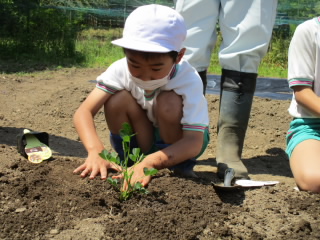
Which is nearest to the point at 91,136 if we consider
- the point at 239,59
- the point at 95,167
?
the point at 95,167

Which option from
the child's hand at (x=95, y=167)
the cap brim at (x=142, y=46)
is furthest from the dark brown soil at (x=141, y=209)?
the cap brim at (x=142, y=46)

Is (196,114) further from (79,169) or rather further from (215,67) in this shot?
(215,67)

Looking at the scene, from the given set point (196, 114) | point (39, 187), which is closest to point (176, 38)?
point (196, 114)

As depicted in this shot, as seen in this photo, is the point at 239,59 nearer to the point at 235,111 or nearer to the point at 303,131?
the point at 235,111

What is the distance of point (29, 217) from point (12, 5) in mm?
7908

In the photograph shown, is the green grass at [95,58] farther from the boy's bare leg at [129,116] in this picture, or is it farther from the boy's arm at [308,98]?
the boy's bare leg at [129,116]

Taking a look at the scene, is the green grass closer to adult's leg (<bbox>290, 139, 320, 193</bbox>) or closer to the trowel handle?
adult's leg (<bbox>290, 139, 320, 193</bbox>)

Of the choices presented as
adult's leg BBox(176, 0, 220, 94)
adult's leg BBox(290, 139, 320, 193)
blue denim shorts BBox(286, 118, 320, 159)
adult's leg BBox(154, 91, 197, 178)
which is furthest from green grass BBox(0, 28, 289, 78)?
adult's leg BBox(154, 91, 197, 178)

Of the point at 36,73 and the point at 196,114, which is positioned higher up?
the point at 196,114

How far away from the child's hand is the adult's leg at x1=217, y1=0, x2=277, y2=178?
91 cm

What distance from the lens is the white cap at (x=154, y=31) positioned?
7.40 ft

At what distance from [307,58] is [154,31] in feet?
3.45

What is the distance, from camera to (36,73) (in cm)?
713

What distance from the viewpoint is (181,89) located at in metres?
2.57
